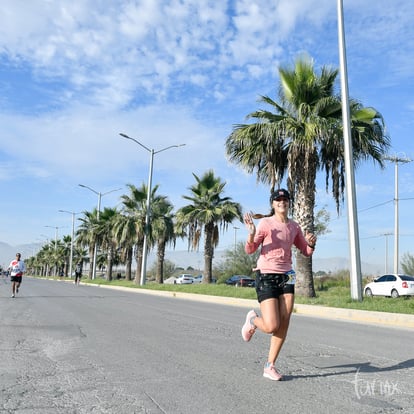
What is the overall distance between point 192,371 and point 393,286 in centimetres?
2166

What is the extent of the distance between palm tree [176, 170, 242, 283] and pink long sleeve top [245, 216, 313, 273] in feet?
78.3

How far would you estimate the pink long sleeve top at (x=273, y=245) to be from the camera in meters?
4.53

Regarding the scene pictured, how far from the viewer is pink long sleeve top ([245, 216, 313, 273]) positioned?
4.53m

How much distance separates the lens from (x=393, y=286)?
2416cm

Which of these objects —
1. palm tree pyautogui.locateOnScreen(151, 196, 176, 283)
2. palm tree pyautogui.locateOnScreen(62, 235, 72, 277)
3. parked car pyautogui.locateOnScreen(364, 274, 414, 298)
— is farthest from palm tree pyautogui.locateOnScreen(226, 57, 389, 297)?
palm tree pyautogui.locateOnScreen(62, 235, 72, 277)

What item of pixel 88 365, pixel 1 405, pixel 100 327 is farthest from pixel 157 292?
pixel 1 405

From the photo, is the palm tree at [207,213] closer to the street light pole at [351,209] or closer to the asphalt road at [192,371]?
the street light pole at [351,209]

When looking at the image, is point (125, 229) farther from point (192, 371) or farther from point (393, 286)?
point (192, 371)

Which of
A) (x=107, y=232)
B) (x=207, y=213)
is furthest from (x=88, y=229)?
(x=207, y=213)

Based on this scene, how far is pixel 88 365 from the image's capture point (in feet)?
17.0

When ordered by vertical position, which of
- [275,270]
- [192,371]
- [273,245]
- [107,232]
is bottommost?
Result: [192,371]

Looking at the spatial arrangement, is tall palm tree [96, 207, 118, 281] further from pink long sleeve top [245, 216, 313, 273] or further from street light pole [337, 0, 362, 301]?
pink long sleeve top [245, 216, 313, 273]

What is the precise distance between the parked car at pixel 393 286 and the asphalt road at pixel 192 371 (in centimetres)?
1626

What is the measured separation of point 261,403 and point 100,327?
5314 millimetres
